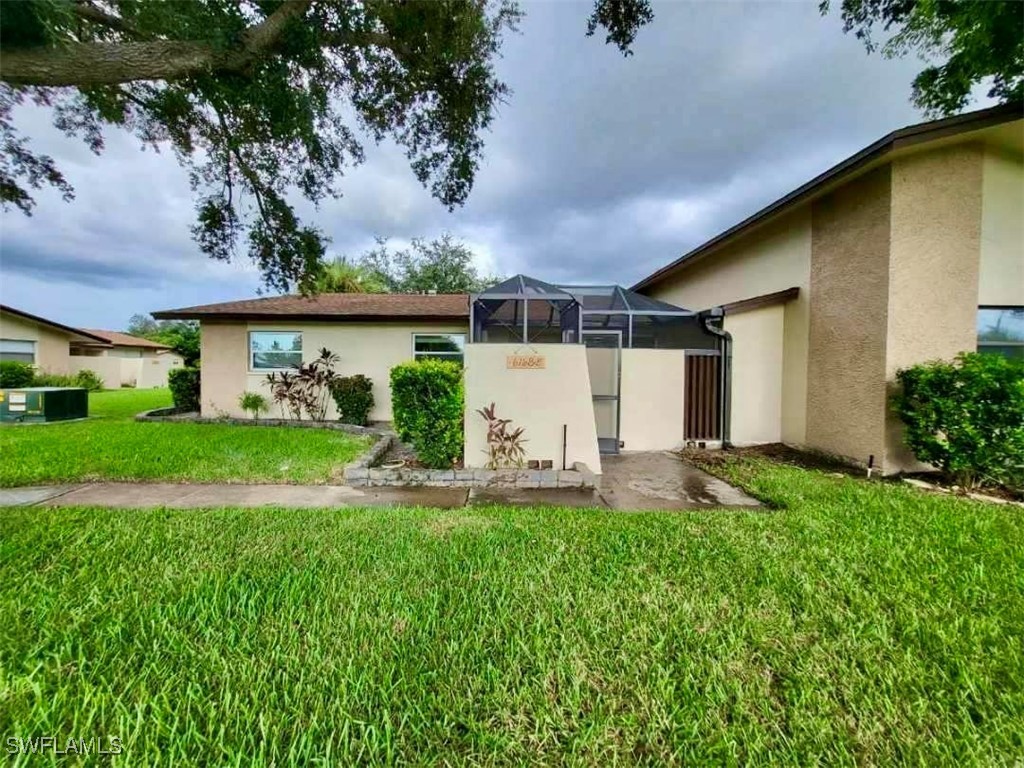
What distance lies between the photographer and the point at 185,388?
13.2m

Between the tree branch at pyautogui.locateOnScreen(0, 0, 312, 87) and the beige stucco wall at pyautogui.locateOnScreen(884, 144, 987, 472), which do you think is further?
the beige stucco wall at pyautogui.locateOnScreen(884, 144, 987, 472)

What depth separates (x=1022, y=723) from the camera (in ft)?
6.34

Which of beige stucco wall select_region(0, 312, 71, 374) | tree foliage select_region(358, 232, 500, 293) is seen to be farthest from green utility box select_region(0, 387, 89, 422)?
tree foliage select_region(358, 232, 500, 293)

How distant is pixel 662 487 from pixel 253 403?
37.0 feet

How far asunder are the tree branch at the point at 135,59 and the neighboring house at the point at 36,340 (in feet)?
80.1

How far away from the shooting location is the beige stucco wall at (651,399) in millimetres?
8953

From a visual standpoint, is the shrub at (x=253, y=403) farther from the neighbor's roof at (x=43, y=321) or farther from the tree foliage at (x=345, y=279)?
the neighbor's roof at (x=43, y=321)

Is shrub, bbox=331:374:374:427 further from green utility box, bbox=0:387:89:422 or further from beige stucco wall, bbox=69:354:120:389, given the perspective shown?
beige stucco wall, bbox=69:354:120:389

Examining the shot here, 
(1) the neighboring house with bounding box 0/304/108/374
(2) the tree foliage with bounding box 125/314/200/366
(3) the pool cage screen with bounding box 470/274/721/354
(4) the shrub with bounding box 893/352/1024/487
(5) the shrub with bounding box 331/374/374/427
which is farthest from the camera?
(1) the neighboring house with bounding box 0/304/108/374

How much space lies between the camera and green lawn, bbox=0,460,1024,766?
1843 mm

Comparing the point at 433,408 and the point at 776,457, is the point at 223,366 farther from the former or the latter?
the point at 776,457

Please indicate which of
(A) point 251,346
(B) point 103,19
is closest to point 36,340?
(A) point 251,346

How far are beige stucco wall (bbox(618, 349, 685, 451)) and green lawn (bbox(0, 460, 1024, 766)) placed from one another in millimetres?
4913

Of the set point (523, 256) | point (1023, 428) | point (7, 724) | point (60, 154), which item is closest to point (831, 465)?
point (1023, 428)
